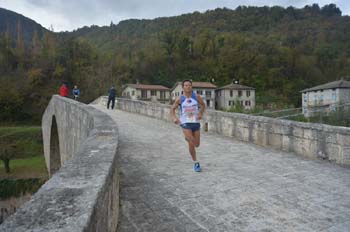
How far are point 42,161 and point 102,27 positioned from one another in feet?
239

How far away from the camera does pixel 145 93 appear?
51.7 metres

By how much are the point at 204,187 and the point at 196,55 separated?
7535cm

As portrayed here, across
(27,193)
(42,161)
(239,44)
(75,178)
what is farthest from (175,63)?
(75,178)

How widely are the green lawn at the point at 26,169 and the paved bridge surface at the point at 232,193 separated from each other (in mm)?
25292

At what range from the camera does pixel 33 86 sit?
49.9 meters

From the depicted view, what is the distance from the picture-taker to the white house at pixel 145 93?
166 ft

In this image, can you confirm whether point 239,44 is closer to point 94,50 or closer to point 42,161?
point 94,50

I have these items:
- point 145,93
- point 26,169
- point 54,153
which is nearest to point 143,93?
point 145,93

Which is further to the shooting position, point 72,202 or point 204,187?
point 204,187

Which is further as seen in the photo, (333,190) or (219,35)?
(219,35)

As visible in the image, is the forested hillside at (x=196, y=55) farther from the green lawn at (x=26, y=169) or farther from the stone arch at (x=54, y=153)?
the stone arch at (x=54, y=153)

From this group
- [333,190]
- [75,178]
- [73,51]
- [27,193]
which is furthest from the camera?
[73,51]

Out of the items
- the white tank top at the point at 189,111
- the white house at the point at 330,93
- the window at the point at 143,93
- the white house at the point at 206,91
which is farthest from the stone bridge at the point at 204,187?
the white house at the point at 206,91

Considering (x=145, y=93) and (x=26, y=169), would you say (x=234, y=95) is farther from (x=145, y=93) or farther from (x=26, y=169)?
(x=26, y=169)
